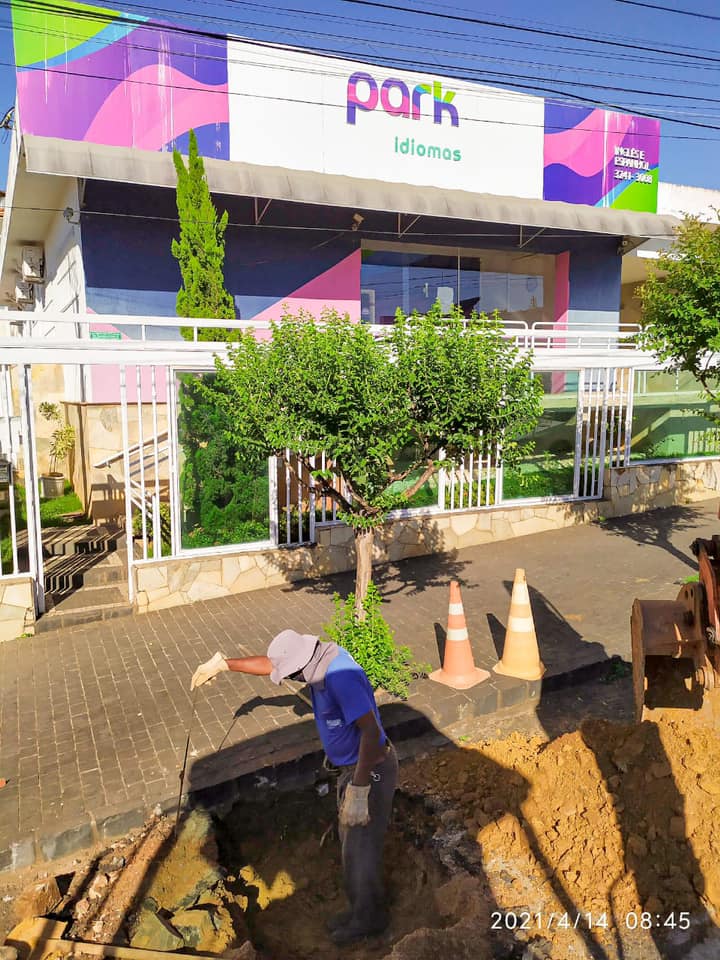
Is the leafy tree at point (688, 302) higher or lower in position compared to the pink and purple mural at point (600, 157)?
lower

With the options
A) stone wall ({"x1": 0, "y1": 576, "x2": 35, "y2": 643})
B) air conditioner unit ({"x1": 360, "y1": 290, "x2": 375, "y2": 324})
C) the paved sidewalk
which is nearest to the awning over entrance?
air conditioner unit ({"x1": 360, "y1": 290, "x2": 375, "y2": 324})

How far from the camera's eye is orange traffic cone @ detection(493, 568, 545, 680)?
604 centimetres

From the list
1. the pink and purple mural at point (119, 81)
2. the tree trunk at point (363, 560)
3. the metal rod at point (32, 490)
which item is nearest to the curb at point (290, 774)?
the tree trunk at point (363, 560)

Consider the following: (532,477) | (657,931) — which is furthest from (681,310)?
(657,931)

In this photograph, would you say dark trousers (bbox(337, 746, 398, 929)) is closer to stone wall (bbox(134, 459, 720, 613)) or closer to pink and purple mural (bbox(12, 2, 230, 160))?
stone wall (bbox(134, 459, 720, 613))

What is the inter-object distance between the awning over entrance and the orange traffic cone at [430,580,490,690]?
360 inches

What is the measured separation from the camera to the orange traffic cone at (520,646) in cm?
604

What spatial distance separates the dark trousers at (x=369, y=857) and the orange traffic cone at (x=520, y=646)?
9.20 feet

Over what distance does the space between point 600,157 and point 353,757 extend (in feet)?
60.1

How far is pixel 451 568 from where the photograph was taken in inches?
373

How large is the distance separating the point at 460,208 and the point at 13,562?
1076 centimetres

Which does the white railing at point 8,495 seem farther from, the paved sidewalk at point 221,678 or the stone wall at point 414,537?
the stone wall at point 414,537

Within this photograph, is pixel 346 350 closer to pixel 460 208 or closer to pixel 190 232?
pixel 190 232

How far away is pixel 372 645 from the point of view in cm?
524
